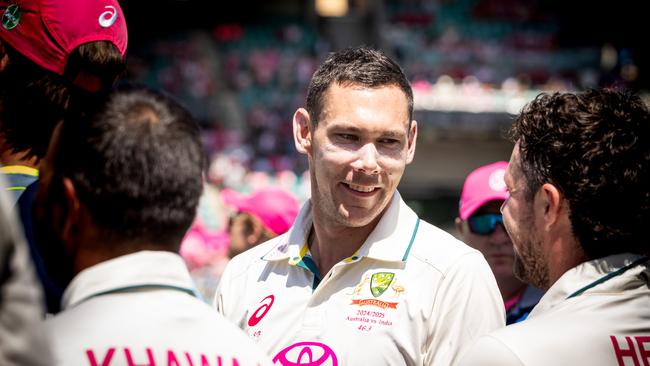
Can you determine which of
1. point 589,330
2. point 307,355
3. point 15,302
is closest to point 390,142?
point 307,355

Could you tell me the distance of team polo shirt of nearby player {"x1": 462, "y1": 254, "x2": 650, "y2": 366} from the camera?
1.76 metres

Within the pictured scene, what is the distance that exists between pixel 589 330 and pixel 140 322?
0.98 meters

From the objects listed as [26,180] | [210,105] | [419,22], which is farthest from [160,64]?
[26,180]

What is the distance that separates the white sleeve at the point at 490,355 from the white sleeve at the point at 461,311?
1.25 ft

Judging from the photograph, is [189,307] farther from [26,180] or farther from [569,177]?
[569,177]

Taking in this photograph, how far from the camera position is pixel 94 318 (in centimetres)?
137

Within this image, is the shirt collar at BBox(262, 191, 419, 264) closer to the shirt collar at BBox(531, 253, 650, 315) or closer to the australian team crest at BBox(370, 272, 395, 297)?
the australian team crest at BBox(370, 272, 395, 297)

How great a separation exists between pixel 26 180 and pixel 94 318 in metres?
0.76

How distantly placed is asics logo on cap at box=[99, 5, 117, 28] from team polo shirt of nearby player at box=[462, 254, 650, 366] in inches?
50.0

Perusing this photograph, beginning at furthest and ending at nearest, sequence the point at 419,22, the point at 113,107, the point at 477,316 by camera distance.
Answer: the point at 419,22, the point at 477,316, the point at 113,107

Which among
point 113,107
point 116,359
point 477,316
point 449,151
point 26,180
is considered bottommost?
point 449,151

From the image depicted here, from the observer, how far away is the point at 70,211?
57.9 inches

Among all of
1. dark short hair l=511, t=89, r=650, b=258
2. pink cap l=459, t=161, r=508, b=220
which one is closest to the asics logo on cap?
dark short hair l=511, t=89, r=650, b=258

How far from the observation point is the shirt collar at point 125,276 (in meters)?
1.40
